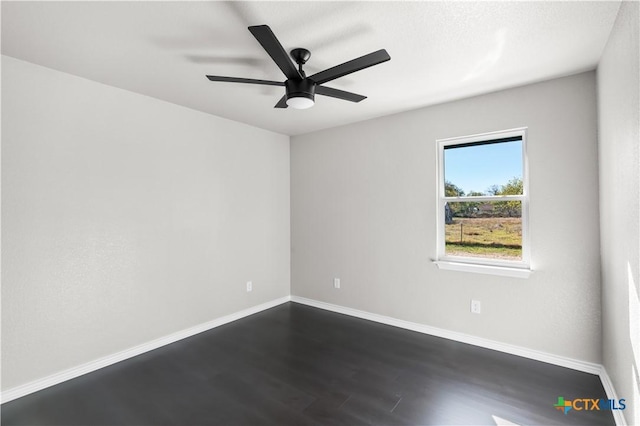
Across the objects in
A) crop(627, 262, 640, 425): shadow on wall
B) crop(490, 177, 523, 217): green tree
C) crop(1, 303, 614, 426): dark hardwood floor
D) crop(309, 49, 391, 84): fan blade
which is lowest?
crop(1, 303, 614, 426): dark hardwood floor

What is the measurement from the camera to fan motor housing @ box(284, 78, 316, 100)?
6.76 feet

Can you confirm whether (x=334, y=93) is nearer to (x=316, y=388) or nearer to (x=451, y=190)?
(x=451, y=190)

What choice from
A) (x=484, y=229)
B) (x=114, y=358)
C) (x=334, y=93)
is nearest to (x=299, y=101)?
(x=334, y=93)

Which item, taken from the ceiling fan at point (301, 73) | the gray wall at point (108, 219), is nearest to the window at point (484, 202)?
the ceiling fan at point (301, 73)

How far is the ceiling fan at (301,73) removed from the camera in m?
1.73

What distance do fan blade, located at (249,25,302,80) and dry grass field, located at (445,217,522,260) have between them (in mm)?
2345

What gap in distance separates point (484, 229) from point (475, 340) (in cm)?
113

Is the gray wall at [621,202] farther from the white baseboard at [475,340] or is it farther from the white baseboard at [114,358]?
the white baseboard at [114,358]

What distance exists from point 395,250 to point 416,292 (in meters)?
0.53

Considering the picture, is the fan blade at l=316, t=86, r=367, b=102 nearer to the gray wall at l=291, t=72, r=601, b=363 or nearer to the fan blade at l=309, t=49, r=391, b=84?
the fan blade at l=309, t=49, r=391, b=84

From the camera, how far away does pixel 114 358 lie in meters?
2.77

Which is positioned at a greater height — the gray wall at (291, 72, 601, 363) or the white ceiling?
the white ceiling

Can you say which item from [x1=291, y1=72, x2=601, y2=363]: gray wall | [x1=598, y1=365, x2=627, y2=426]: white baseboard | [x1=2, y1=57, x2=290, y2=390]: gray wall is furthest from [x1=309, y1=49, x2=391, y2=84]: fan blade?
[x1=598, y1=365, x2=627, y2=426]: white baseboard

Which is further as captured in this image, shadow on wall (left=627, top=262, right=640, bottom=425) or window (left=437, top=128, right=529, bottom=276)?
window (left=437, top=128, right=529, bottom=276)
